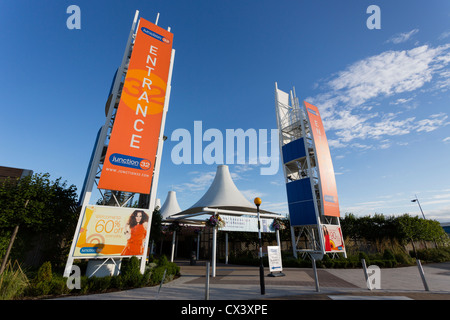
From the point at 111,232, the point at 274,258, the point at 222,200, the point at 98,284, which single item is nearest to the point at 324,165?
the point at 222,200

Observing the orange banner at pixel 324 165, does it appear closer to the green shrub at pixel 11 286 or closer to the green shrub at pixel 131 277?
the green shrub at pixel 131 277

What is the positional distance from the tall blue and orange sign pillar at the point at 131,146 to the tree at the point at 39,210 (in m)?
1.20

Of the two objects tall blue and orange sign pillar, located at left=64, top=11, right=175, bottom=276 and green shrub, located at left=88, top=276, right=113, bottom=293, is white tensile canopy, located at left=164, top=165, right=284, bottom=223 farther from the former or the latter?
green shrub, located at left=88, top=276, right=113, bottom=293

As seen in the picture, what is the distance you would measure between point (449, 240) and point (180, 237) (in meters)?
40.2

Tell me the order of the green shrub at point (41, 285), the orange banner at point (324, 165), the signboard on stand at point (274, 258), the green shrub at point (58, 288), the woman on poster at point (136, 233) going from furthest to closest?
the orange banner at point (324, 165), the signboard on stand at point (274, 258), the woman on poster at point (136, 233), the green shrub at point (58, 288), the green shrub at point (41, 285)

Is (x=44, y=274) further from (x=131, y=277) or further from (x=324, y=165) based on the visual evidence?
(x=324, y=165)

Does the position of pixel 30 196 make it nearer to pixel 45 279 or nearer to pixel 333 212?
pixel 45 279

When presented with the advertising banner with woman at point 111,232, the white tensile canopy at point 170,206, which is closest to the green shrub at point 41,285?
→ the advertising banner with woman at point 111,232

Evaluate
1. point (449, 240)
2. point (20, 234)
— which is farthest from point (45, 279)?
point (449, 240)

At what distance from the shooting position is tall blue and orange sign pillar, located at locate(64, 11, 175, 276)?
10234 millimetres

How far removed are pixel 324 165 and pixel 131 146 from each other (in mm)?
19689

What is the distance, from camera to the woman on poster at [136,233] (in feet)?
35.6

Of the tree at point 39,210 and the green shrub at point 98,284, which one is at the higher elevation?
the tree at point 39,210
